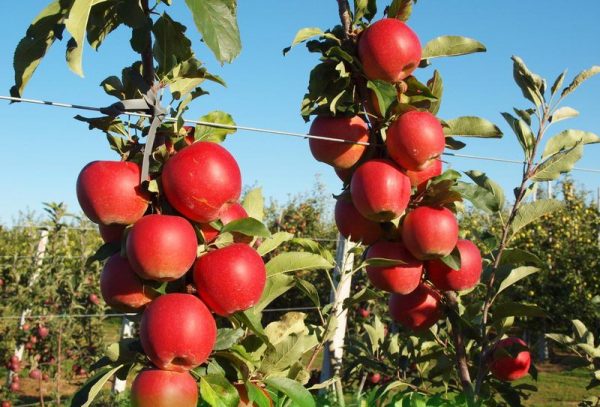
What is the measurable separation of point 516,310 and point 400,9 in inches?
28.2

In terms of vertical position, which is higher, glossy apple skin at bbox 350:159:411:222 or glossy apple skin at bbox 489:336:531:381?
glossy apple skin at bbox 350:159:411:222

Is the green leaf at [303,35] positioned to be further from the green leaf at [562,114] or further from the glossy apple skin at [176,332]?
the green leaf at [562,114]

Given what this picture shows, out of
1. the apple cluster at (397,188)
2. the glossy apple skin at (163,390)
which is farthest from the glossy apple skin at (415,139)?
the glossy apple skin at (163,390)

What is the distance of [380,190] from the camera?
1.14 metres

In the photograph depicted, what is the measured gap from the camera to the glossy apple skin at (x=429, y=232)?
118 cm

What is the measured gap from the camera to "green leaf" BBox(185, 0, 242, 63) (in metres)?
0.81

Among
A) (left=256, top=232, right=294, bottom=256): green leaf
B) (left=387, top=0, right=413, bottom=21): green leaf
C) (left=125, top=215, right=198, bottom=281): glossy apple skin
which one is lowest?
(left=256, top=232, right=294, bottom=256): green leaf

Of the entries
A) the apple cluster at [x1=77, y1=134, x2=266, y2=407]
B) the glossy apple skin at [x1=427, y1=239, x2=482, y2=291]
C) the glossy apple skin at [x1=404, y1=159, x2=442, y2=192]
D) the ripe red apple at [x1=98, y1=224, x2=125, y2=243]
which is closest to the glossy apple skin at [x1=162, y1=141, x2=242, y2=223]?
the apple cluster at [x1=77, y1=134, x2=266, y2=407]

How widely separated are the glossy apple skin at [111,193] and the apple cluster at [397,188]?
0.44 metres

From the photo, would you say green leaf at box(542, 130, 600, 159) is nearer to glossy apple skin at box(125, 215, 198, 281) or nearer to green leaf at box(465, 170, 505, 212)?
green leaf at box(465, 170, 505, 212)

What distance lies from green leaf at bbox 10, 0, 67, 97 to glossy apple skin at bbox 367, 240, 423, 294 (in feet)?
2.35

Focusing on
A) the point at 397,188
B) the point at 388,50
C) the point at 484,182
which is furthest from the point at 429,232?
the point at 388,50

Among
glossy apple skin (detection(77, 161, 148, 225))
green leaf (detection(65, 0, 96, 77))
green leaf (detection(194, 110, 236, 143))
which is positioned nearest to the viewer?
green leaf (detection(65, 0, 96, 77))

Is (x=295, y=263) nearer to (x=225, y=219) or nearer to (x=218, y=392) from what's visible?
(x=225, y=219)
